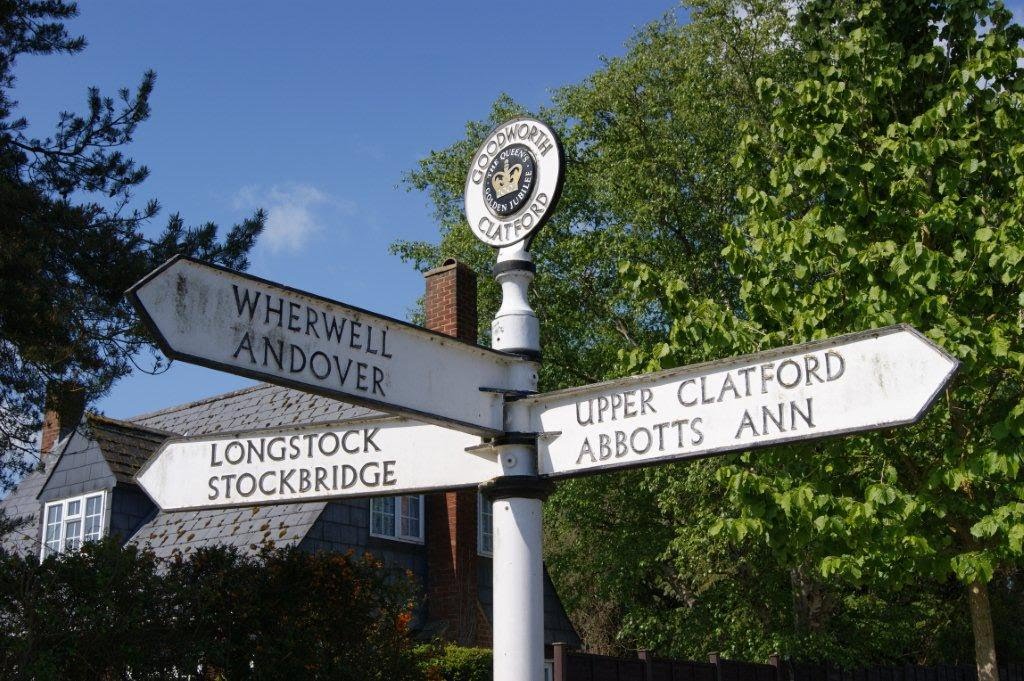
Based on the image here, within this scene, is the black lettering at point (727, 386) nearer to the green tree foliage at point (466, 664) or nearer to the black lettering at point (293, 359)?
the black lettering at point (293, 359)

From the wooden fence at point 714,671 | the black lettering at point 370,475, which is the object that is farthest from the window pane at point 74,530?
the black lettering at point 370,475

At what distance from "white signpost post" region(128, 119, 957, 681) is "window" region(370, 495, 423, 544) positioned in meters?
13.8

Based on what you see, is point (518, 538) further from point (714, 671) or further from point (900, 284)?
point (714, 671)

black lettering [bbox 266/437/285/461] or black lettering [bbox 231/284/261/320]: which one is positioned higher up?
black lettering [bbox 231/284/261/320]

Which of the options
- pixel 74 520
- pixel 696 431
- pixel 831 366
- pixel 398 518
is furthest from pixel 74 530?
pixel 831 366

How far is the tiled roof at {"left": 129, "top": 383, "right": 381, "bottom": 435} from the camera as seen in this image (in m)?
17.8

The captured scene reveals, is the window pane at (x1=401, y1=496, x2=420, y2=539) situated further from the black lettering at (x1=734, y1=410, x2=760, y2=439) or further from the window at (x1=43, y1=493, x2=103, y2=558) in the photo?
the black lettering at (x1=734, y1=410, x2=760, y2=439)

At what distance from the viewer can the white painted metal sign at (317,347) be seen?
347cm

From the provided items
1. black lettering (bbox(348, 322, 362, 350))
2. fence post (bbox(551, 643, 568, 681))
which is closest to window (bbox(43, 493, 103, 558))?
fence post (bbox(551, 643, 568, 681))

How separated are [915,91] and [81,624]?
1167cm

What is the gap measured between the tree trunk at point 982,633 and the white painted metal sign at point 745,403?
10365 mm

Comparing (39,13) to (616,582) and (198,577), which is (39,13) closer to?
(198,577)

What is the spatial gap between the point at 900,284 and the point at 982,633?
450 centimetres

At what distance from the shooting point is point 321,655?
28.2 feet
